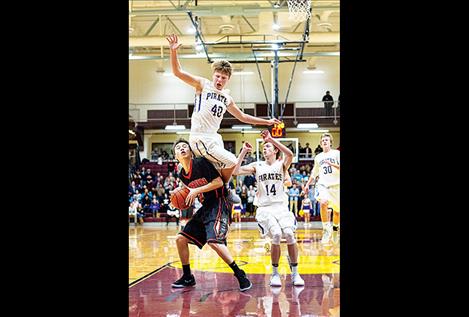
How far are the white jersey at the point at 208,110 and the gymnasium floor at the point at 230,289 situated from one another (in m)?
1.54

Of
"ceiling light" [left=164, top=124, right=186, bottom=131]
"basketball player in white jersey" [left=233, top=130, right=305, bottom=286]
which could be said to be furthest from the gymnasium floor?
"ceiling light" [left=164, top=124, right=186, bottom=131]

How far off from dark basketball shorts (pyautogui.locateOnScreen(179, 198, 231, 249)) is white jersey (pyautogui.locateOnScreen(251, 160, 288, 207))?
0.51 metres

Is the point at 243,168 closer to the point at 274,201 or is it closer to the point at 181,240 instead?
the point at 274,201

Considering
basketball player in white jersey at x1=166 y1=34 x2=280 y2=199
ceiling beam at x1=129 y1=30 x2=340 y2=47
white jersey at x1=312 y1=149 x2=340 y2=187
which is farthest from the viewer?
ceiling beam at x1=129 y1=30 x2=340 y2=47

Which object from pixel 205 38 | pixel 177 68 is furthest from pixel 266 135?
pixel 205 38

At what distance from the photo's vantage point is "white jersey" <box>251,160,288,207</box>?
5637 millimetres

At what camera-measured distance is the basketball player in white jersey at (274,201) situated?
17.5ft

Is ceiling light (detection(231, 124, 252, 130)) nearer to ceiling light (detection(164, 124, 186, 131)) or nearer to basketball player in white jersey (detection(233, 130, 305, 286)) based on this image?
ceiling light (detection(164, 124, 186, 131))

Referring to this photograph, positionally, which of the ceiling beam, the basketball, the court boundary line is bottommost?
the court boundary line

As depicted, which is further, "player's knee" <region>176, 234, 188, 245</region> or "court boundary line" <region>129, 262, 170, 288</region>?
"court boundary line" <region>129, 262, 170, 288</region>
